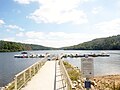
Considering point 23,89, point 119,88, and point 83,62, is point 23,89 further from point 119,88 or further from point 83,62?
point 119,88

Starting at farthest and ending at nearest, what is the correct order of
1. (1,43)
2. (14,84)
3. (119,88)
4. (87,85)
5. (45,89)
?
(1,43) → (119,88) → (45,89) → (14,84) → (87,85)

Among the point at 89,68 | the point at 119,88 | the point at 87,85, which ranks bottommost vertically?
the point at 119,88

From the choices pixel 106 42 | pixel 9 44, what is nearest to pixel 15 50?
pixel 9 44

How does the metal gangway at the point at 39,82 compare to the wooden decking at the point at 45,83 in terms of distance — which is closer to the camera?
the metal gangway at the point at 39,82

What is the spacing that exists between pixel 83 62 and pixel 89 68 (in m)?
0.27

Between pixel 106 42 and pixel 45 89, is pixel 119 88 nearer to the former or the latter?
pixel 45 89

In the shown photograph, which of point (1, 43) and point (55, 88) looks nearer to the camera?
point (55, 88)

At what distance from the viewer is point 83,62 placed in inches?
294

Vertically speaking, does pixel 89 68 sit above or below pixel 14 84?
above

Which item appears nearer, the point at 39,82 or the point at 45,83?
the point at 45,83

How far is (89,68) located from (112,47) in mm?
183634

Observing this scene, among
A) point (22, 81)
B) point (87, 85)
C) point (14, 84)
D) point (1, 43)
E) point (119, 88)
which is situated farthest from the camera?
point (1, 43)

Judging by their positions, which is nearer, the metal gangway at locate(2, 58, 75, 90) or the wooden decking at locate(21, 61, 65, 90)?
the metal gangway at locate(2, 58, 75, 90)

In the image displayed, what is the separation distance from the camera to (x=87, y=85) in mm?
7203
